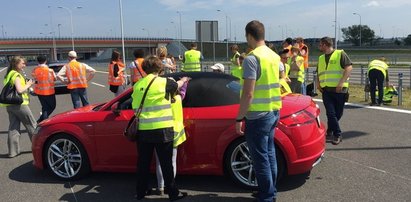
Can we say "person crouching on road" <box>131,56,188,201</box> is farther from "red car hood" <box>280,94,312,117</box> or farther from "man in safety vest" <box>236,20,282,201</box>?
"red car hood" <box>280,94,312,117</box>

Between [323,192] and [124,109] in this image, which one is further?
[124,109]

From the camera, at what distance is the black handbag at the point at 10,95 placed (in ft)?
23.5

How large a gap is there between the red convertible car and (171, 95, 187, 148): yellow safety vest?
233 millimetres

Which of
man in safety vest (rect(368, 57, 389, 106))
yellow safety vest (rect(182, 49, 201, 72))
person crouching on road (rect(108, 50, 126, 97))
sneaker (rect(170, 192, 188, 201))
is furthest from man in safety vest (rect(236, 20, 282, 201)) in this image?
yellow safety vest (rect(182, 49, 201, 72))

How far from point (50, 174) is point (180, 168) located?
195 centimetres

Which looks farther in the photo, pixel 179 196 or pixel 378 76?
pixel 378 76

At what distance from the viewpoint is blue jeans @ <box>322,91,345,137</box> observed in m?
7.21

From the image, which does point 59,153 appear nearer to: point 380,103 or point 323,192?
point 323,192

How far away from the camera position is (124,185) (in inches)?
215

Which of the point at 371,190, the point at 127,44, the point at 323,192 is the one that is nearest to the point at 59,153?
the point at 323,192

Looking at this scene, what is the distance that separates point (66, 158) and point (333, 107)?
4.33 m

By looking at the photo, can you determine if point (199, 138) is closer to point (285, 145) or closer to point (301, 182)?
point (285, 145)

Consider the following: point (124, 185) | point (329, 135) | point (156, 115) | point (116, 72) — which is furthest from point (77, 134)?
point (116, 72)

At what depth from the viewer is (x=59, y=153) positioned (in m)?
5.70
